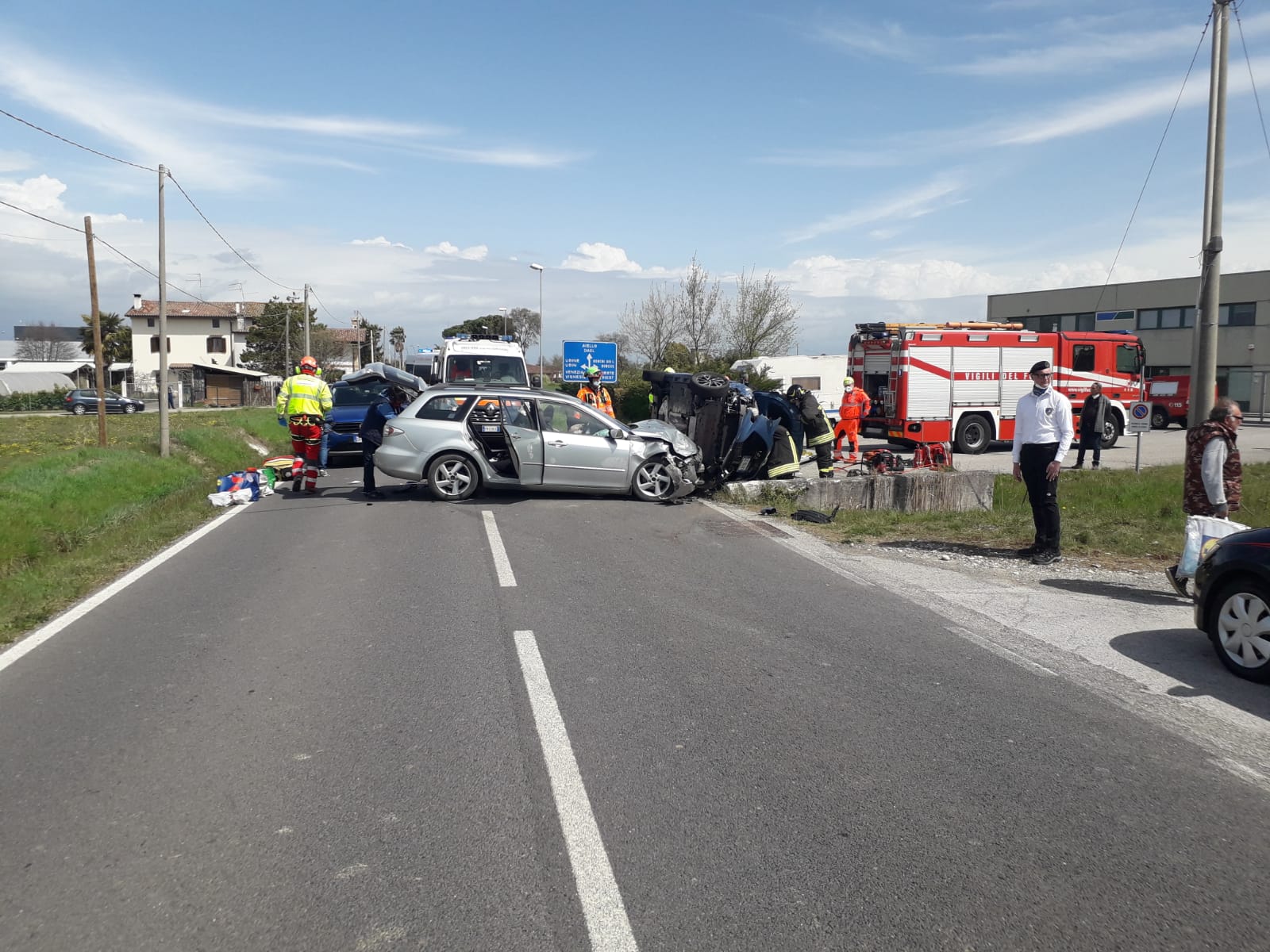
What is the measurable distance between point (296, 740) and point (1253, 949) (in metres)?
3.92

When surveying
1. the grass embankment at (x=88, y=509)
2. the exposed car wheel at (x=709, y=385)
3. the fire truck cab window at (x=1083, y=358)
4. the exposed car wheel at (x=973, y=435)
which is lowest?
the grass embankment at (x=88, y=509)

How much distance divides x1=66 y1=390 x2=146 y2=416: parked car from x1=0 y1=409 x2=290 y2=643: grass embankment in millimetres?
31673

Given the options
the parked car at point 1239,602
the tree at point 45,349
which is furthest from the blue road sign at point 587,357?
the tree at point 45,349

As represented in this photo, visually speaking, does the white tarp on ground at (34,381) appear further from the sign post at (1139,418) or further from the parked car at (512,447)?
the sign post at (1139,418)

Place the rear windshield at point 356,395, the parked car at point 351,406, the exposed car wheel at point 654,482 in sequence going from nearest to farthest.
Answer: the exposed car wheel at point 654,482, the parked car at point 351,406, the rear windshield at point 356,395

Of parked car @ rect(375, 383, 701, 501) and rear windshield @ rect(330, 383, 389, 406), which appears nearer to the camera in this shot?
parked car @ rect(375, 383, 701, 501)

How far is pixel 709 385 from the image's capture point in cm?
1495

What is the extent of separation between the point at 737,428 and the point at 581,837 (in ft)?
37.0

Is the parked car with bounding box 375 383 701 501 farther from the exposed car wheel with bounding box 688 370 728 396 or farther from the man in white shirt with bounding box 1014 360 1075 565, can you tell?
the man in white shirt with bounding box 1014 360 1075 565

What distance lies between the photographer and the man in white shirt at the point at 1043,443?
30.4 ft

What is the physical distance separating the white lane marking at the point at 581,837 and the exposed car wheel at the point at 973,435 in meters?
20.0

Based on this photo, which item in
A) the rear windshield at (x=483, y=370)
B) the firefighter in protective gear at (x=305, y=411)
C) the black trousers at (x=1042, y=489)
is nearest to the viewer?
the black trousers at (x=1042, y=489)

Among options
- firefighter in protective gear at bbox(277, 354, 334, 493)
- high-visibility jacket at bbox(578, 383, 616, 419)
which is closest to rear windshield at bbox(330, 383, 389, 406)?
high-visibility jacket at bbox(578, 383, 616, 419)

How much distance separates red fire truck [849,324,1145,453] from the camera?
2258 cm
